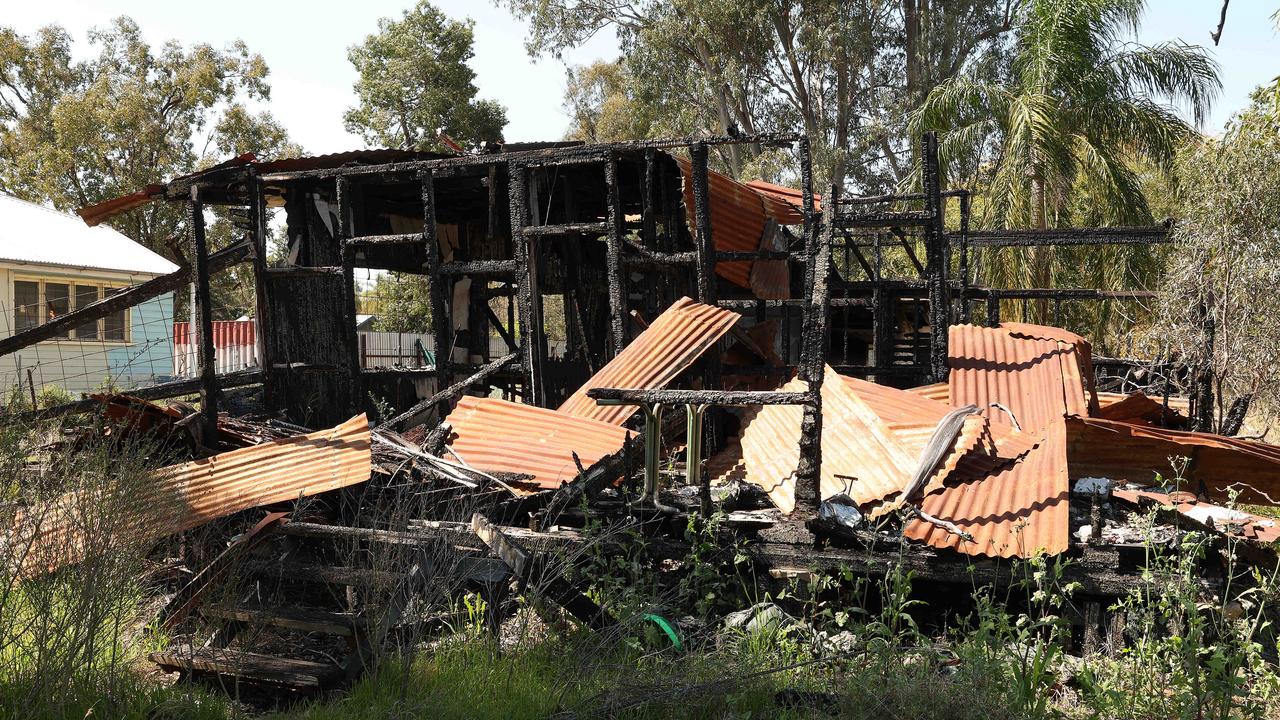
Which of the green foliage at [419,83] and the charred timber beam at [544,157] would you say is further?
the green foliage at [419,83]

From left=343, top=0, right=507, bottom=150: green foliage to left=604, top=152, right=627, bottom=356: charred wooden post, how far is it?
76.7 ft

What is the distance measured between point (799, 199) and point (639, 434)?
7.96 meters

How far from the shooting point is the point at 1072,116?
21125mm

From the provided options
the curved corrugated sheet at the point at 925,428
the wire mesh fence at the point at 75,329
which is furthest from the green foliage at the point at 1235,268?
the wire mesh fence at the point at 75,329

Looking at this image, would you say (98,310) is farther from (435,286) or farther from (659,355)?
(659,355)

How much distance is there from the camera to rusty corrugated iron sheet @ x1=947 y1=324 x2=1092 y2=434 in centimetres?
829

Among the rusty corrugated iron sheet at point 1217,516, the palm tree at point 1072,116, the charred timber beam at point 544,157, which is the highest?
the palm tree at point 1072,116

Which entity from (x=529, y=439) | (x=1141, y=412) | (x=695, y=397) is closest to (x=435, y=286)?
(x=529, y=439)

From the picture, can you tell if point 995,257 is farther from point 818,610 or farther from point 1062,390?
point 818,610

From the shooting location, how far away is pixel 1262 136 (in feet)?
38.1

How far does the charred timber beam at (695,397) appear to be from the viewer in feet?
19.4

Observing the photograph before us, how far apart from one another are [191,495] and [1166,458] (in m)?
6.96

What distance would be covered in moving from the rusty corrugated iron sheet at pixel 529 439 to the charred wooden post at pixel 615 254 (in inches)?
82.5

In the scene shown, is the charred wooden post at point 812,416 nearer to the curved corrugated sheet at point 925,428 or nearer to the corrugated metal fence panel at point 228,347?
the curved corrugated sheet at point 925,428
